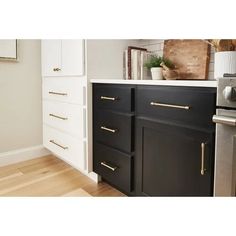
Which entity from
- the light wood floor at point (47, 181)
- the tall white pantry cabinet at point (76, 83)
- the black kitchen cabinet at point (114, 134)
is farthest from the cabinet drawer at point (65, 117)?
the light wood floor at point (47, 181)

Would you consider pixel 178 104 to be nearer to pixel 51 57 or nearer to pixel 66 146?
pixel 66 146

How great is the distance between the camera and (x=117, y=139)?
1.54 meters

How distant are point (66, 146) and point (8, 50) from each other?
3.22 feet

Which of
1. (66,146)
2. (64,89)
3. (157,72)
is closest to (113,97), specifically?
(157,72)

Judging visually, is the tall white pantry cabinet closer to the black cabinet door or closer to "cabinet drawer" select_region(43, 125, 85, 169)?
"cabinet drawer" select_region(43, 125, 85, 169)

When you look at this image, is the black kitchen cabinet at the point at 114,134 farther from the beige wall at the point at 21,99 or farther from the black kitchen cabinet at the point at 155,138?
the beige wall at the point at 21,99

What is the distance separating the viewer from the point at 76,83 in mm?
1772

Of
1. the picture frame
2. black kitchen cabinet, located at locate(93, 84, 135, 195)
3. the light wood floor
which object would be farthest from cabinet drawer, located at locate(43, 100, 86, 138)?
the picture frame

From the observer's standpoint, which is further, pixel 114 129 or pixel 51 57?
pixel 51 57

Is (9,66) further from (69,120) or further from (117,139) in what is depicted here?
Answer: (117,139)
